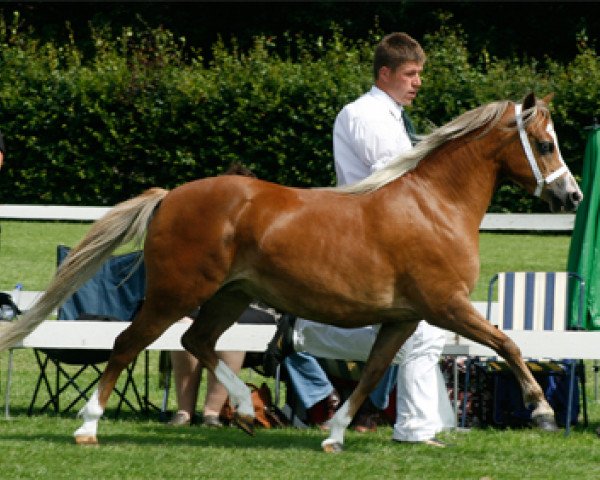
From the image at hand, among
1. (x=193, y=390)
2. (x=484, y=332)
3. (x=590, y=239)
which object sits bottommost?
(x=193, y=390)

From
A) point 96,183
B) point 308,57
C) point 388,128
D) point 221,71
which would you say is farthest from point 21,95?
point 388,128

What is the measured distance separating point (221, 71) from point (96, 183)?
9.72 ft

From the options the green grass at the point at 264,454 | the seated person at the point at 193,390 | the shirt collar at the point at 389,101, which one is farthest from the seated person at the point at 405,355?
the shirt collar at the point at 389,101

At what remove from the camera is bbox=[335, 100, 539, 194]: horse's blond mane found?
7035 mm

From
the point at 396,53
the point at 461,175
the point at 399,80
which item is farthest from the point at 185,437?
the point at 396,53

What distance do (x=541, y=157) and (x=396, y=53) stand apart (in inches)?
41.6

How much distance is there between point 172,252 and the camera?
275 inches

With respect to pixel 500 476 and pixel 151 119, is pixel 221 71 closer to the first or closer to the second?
pixel 151 119

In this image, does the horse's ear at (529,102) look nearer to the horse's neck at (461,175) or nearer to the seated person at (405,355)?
the horse's neck at (461,175)

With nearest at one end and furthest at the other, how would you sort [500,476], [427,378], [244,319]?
[500,476] → [427,378] → [244,319]

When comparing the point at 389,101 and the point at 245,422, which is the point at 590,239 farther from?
the point at 245,422

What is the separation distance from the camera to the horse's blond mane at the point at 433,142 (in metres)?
7.04

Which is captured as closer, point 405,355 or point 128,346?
point 128,346

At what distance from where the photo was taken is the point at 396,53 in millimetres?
7488
